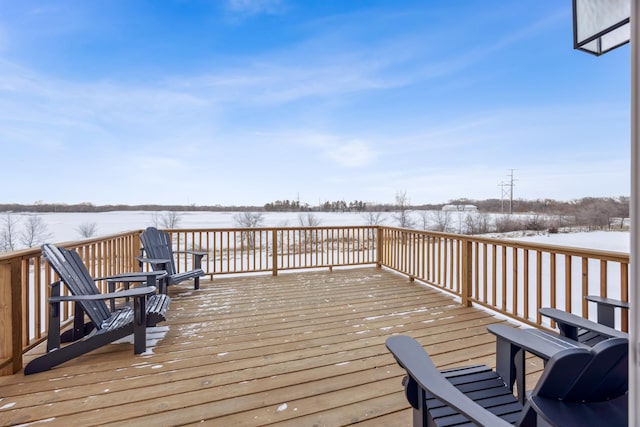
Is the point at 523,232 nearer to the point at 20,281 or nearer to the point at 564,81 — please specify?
the point at 564,81

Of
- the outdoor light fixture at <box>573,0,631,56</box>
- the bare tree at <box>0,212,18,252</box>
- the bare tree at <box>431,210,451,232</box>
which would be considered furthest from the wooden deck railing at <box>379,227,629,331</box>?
the bare tree at <box>0,212,18,252</box>

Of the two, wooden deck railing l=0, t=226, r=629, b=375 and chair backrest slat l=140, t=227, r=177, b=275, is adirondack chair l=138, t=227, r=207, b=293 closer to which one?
chair backrest slat l=140, t=227, r=177, b=275

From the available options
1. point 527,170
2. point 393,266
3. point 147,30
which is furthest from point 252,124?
point 527,170

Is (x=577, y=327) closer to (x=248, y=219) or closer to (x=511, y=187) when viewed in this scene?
(x=248, y=219)

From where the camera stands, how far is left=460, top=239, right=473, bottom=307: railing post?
12.6ft

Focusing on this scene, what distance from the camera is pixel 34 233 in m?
13.9

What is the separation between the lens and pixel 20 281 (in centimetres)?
231

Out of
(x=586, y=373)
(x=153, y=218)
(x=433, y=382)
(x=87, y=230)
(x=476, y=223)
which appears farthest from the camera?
(x=476, y=223)

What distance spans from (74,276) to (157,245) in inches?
78.9

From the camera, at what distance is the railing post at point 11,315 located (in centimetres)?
221

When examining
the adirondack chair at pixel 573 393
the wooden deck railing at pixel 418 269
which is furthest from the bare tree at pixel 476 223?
the adirondack chair at pixel 573 393

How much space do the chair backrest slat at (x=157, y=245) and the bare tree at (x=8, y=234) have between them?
43.8 feet

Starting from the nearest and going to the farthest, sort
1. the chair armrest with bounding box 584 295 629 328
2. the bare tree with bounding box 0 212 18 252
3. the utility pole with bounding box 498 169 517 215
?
the chair armrest with bounding box 584 295 629 328
the bare tree with bounding box 0 212 18 252
the utility pole with bounding box 498 169 517 215

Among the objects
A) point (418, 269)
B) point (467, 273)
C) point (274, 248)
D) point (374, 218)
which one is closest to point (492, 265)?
point (467, 273)
